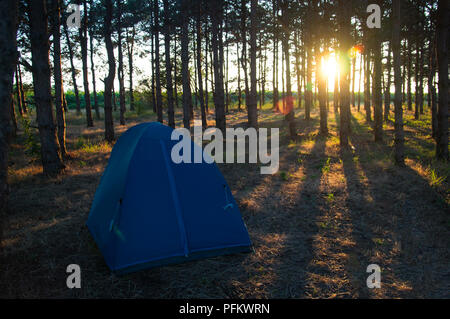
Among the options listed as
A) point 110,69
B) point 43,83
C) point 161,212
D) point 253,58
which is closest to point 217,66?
point 253,58

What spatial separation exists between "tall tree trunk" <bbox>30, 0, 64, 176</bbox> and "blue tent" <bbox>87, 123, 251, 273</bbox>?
5169 mm

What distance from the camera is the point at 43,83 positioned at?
8750 mm

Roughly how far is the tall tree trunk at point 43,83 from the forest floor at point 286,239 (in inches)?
27.0

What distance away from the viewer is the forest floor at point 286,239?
3953mm

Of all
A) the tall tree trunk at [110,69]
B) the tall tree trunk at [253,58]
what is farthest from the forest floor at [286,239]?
the tall tree trunk at [110,69]

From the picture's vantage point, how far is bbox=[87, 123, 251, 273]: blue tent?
14.0ft

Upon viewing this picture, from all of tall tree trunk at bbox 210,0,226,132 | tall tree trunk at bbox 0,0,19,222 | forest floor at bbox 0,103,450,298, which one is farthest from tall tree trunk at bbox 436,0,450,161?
tall tree trunk at bbox 0,0,19,222

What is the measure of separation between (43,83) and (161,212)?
692 cm

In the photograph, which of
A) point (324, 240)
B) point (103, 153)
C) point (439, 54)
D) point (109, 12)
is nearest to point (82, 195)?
point (103, 153)

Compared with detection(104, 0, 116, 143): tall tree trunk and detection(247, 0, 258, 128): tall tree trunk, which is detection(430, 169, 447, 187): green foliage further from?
detection(104, 0, 116, 143): tall tree trunk

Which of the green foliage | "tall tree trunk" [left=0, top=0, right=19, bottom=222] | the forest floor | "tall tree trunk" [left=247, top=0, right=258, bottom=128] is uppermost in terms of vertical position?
"tall tree trunk" [left=247, top=0, right=258, bottom=128]

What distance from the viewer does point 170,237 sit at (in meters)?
4.45

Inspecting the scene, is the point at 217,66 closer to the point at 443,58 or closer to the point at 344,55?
the point at 344,55

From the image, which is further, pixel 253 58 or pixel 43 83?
pixel 253 58
